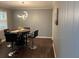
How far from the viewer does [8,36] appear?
5.30m

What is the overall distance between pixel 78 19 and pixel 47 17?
7.81 m

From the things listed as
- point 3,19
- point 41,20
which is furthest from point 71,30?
point 41,20

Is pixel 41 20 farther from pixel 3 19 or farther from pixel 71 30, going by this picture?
pixel 71 30

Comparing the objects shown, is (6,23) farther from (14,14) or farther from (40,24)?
(40,24)

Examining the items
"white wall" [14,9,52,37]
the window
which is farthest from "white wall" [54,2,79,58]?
"white wall" [14,9,52,37]

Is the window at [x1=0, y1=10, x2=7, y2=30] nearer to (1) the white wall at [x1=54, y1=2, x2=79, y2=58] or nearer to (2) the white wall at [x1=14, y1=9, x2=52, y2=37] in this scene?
(2) the white wall at [x1=14, y1=9, x2=52, y2=37]

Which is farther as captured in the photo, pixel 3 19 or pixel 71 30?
pixel 3 19

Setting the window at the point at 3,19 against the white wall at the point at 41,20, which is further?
the white wall at the point at 41,20

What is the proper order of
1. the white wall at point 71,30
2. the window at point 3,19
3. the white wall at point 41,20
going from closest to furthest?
the white wall at point 71,30
the window at point 3,19
the white wall at point 41,20

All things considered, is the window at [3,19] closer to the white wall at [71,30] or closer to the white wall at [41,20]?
the white wall at [41,20]

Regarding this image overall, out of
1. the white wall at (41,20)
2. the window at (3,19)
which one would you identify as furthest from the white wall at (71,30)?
the white wall at (41,20)

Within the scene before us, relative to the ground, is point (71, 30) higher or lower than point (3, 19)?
lower

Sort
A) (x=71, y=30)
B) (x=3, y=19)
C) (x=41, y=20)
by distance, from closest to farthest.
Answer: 1. (x=71, y=30)
2. (x=3, y=19)
3. (x=41, y=20)

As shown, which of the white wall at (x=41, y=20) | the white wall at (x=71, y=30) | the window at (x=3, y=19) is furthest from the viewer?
the white wall at (x=41, y=20)
